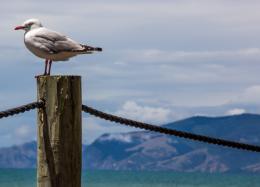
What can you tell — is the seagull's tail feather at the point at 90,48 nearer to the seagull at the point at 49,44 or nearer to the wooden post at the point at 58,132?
the seagull at the point at 49,44

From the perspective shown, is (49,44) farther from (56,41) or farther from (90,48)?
(90,48)

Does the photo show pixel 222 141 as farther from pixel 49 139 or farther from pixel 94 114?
pixel 49 139

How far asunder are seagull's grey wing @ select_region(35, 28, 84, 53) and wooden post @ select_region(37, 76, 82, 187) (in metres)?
2.93

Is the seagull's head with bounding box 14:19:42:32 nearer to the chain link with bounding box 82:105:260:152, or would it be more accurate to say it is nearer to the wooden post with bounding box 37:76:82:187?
the chain link with bounding box 82:105:260:152

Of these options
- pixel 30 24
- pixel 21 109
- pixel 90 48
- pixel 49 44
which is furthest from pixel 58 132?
pixel 30 24

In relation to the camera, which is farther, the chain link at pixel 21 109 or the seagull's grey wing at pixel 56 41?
the seagull's grey wing at pixel 56 41

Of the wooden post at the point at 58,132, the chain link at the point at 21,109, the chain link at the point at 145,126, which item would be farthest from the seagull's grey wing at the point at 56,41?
the wooden post at the point at 58,132

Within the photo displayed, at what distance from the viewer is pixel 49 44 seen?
9.98m

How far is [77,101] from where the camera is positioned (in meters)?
7.01

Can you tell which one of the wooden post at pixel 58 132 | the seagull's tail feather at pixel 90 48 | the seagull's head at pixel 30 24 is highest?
the seagull's head at pixel 30 24

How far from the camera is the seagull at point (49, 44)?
9.95 meters

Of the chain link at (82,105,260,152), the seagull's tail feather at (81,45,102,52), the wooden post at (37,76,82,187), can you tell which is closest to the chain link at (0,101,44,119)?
the wooden post at (37,76,82,187)

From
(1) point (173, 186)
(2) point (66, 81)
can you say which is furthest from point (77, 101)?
(1) point (173, 186)

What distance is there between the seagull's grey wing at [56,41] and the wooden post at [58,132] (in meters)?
2.93
